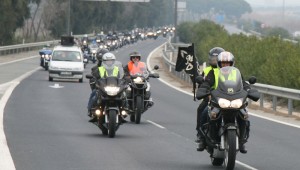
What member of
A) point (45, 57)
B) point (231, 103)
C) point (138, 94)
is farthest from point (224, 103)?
point (45, 57)

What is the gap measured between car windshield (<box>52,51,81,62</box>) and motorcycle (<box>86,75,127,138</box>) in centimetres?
2859

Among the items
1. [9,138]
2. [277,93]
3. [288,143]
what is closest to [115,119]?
[9,138]

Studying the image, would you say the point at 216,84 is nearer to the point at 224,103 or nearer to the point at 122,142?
the point at 224,103

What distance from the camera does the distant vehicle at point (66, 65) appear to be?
1821 inches

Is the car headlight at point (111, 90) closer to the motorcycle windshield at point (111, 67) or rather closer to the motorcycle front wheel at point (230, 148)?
the motorcycle windshield at point (111, 67)

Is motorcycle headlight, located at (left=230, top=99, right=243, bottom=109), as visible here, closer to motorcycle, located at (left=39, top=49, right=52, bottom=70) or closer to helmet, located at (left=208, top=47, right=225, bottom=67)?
helmet, located at (left=208, top=47, right=225, bottom=67)

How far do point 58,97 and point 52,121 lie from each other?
36.5 feet

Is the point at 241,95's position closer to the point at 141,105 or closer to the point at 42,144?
the point at 42,144

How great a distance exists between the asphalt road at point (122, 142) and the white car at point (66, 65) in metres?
15.5

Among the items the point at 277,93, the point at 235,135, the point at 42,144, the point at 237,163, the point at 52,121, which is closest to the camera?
the point at 235,135

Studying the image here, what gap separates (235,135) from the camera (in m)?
13.1

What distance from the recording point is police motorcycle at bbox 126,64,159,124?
76.6 feet

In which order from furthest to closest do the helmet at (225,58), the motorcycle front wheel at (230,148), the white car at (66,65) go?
the white car at (66,65), the helmet at (225,58), the motorcycle front wheel at (230,148)

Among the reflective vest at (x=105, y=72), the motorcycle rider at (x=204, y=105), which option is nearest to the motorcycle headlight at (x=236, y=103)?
the motorcycle rider at (x=204, y=105)
